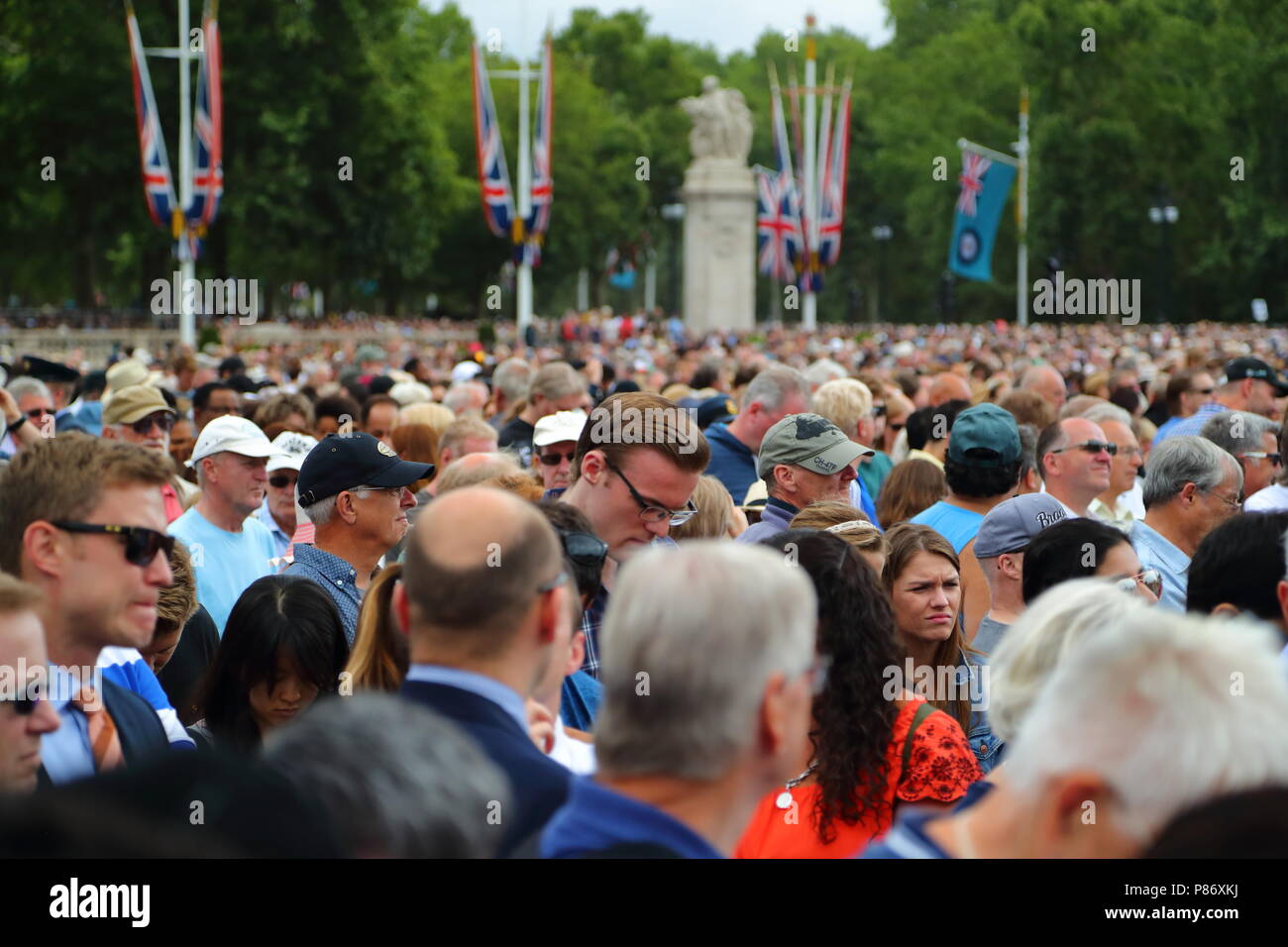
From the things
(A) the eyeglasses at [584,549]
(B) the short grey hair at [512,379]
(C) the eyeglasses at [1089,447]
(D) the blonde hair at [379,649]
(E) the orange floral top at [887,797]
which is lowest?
(E) the orange floral top at [887,797]

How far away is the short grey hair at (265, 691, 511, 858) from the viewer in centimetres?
212

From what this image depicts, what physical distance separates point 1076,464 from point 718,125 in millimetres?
44144

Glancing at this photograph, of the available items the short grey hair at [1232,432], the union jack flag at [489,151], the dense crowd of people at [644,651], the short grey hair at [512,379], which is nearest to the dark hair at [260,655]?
the dense crowd of people at [644,651]

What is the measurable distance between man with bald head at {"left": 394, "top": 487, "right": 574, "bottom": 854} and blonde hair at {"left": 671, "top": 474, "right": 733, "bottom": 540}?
10.4 ft

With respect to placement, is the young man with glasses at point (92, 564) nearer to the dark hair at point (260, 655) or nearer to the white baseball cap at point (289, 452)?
the dark hair at point (260, 655)

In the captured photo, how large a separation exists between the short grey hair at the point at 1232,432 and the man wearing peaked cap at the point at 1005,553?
2262 mm

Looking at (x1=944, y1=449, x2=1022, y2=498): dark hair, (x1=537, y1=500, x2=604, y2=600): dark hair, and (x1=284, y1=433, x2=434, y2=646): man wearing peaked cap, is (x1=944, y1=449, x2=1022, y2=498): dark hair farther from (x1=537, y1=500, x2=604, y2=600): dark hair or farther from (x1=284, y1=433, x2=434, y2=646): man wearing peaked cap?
(x1=537, y1=500, x2=604, y2=600): dark hair

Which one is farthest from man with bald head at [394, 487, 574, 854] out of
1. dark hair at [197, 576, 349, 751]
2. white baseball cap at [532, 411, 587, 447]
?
white baseball cap at [532, 411, 587, 447]

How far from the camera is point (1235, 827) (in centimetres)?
238

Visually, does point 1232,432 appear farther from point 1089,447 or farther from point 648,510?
point 648,510

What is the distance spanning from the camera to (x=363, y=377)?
15.6 meters

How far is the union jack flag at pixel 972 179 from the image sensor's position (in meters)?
36.2

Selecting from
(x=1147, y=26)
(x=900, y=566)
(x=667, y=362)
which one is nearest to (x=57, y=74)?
(x=667, y=362)
